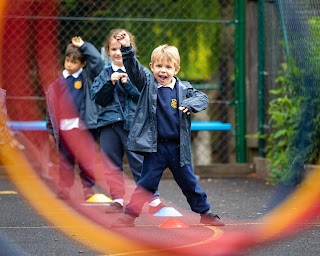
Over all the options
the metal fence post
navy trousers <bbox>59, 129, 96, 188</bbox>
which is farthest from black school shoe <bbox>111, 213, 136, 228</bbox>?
the metal fence post

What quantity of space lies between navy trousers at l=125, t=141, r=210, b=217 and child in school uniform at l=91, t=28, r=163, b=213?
94 cm

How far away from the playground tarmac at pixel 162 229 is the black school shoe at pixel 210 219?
51 mm

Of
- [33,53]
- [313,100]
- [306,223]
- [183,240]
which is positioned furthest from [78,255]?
[33,53]

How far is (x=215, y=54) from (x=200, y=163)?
1.48 metres

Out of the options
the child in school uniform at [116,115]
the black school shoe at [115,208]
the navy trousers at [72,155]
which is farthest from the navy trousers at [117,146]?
the navy trousers at [72,155]

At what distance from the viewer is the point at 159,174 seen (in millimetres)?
7379

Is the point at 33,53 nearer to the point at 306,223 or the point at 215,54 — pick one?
the point at 215,54

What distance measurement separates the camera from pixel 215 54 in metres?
13.0

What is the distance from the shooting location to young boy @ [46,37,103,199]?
9492 mm

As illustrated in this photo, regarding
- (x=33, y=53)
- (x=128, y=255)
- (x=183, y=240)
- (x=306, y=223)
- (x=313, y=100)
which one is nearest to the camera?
(x=128, y=255)

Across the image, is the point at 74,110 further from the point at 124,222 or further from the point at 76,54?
the point at 124,222

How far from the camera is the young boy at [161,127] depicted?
7242 millimetres

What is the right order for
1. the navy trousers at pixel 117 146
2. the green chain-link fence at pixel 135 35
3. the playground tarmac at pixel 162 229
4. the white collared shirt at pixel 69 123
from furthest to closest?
the green chain-link fence at pixel 135 35
the white collared shirt at pixel 69 123
the navy trousers at pixel 117 146
the playground tarmac at pixel 162 229

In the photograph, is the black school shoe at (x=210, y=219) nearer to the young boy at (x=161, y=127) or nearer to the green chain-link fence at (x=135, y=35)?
the young boy at (x=161, y=127)
